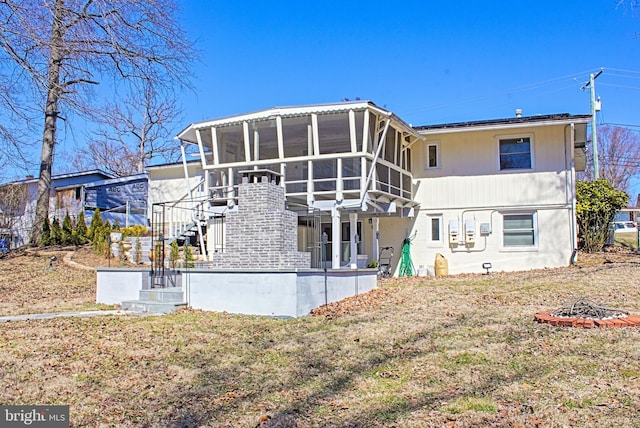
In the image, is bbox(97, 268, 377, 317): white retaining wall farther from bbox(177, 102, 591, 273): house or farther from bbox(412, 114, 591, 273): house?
bbox(412, 114, 591, 273): house

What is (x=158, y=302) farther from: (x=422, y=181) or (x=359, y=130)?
(x=422, y=181)

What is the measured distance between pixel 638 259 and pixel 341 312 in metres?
11.1

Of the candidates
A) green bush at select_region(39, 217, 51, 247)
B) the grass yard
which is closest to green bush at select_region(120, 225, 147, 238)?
green bush at select_region(39, 217, 51, 247)

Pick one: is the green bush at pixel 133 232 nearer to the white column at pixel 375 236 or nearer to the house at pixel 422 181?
the house at pixel 422 181

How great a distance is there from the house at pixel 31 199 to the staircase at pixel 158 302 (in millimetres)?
16539

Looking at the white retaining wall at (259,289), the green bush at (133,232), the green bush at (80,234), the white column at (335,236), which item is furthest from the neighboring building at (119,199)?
the white retaining wall at (259,289)

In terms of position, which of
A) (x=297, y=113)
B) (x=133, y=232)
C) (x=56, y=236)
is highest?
(x=297, y=113)

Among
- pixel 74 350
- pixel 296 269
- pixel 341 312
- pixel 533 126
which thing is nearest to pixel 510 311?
pixel 341 312

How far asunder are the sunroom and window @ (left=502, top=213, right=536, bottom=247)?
3.21m

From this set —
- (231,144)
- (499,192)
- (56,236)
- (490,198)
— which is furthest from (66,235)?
(499,192)

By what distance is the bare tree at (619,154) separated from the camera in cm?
4153

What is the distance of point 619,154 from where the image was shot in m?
41.8

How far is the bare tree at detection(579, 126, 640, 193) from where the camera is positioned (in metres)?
41.5

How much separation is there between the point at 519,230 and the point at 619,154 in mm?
30157
